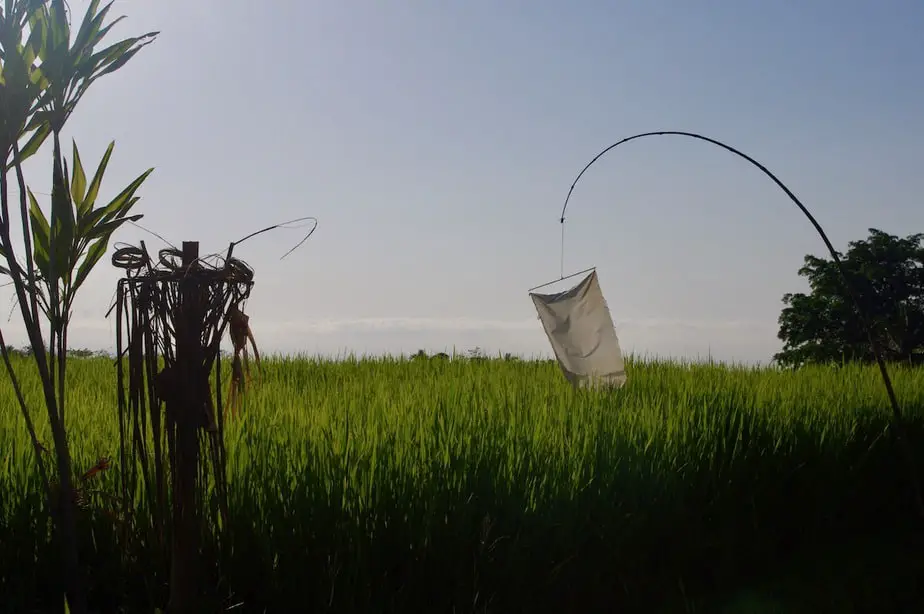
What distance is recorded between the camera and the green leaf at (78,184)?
3.05 meters

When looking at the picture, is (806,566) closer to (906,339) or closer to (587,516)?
(587,516)

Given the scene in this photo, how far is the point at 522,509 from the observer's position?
3475mm

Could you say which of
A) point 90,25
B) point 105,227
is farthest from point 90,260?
point 90,25

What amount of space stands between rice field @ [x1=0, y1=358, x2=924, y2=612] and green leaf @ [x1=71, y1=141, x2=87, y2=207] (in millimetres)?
1095

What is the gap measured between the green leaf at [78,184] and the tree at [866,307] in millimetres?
15372

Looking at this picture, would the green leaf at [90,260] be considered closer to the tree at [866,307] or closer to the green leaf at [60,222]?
the green leaf at [60,222]

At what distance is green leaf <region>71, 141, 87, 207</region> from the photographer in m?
3.05

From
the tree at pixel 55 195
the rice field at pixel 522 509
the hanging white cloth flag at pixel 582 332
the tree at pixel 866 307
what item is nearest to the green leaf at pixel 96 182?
the tree at pixel 55 195

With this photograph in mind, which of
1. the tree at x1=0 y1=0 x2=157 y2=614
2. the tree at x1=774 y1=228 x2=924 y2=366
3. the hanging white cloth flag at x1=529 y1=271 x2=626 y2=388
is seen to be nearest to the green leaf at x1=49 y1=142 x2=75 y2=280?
the tree at x1=0 y1=0 x2=157 y2=614

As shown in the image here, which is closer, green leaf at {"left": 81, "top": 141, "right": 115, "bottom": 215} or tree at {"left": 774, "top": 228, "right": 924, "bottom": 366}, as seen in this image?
green leaf at {"left": 81, "top": 141, "right": 115, "bottom": 215}

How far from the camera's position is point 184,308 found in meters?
2.58

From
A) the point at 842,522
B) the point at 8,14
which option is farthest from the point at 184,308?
the point at 842,522

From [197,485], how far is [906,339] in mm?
16080

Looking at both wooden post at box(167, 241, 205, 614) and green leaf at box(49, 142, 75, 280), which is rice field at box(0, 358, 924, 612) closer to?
wooden post at box(167, 241, 205, 614)
